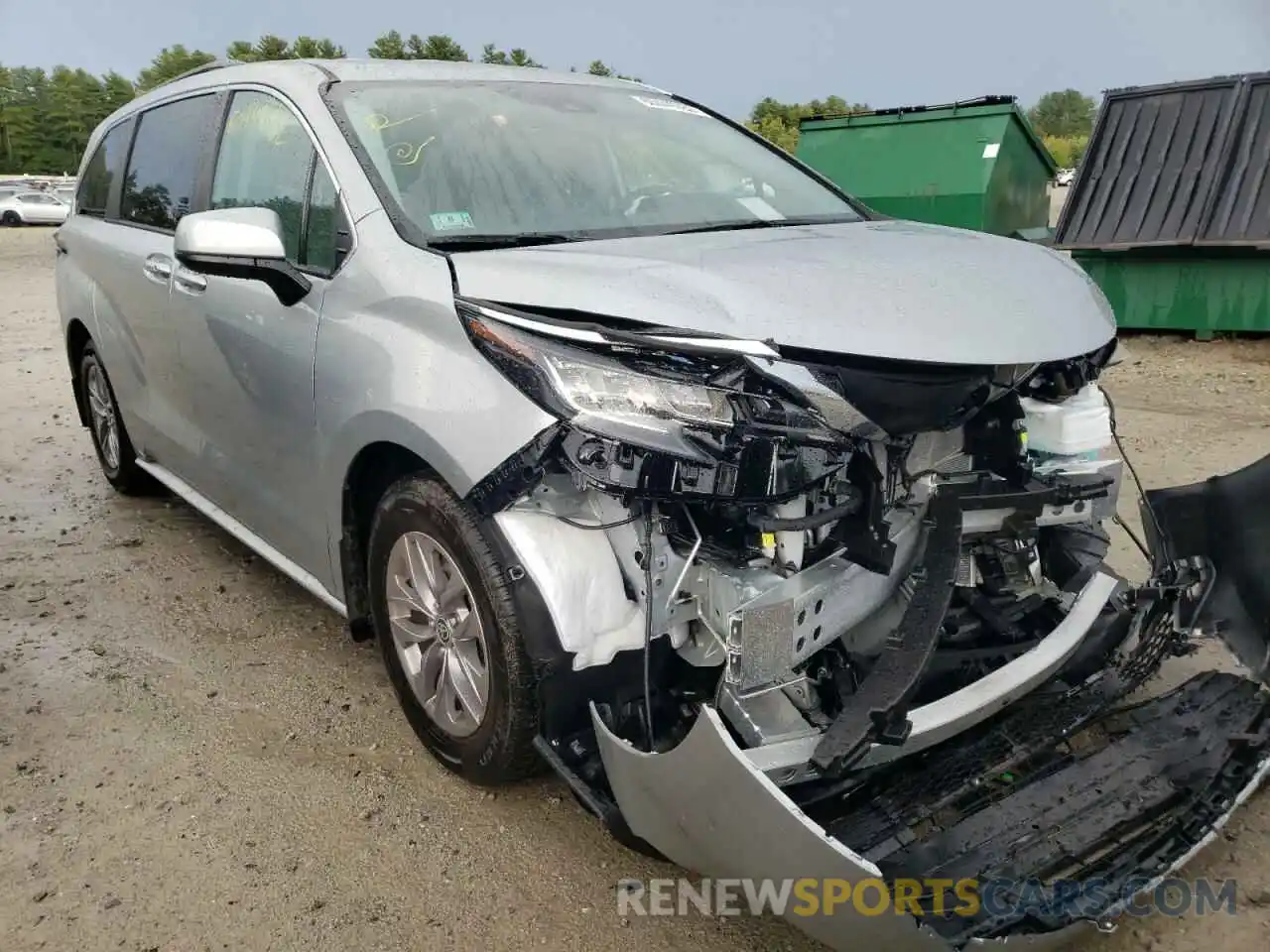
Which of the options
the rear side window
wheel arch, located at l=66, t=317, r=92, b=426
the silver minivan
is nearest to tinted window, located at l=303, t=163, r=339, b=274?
the silver minivan

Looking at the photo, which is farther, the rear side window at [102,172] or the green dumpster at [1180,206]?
the green dumpster at [1180,206]

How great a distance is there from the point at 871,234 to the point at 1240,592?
4.79 feet

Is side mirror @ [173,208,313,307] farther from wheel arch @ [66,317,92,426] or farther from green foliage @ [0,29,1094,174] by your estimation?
green foliage @ [0,29,1094,174]

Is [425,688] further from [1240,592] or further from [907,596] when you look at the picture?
[1240,592]

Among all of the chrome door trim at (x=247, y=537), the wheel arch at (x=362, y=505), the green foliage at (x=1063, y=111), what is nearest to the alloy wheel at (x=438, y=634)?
the wheel arch at (x=362, y=505)

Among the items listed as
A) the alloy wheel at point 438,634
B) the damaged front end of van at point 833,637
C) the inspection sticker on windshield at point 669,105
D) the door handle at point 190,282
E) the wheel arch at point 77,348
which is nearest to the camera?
the damaged front end of van at point 833,637

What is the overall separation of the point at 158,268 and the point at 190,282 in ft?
1.30

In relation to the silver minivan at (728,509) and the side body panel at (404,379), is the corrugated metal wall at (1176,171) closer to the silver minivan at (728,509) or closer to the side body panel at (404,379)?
the silver minivan at (728,509)

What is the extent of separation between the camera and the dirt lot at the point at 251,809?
2.27 metres

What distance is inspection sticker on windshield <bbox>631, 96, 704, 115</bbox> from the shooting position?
3559 mm

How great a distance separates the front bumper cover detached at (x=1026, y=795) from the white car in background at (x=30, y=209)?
31.8m

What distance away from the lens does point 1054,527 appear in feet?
9.36

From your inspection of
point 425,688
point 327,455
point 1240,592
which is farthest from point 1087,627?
point 327,455

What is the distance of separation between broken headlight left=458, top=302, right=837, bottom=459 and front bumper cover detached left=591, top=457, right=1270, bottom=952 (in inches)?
22.1
